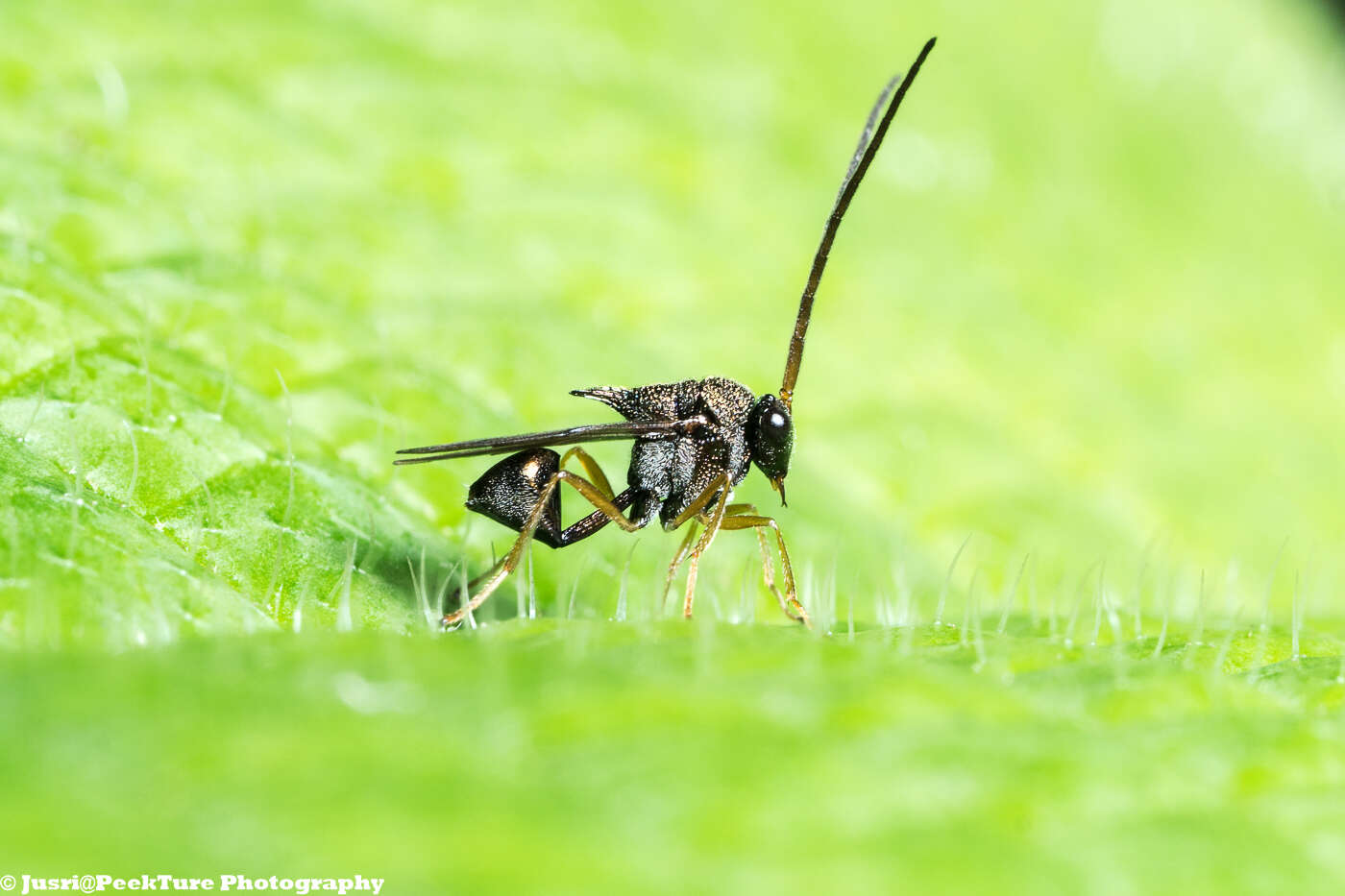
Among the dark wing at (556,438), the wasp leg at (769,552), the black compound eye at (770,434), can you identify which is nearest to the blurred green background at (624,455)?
the wasp leg at (769,552)

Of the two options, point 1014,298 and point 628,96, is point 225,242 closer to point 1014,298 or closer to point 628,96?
point 628,96

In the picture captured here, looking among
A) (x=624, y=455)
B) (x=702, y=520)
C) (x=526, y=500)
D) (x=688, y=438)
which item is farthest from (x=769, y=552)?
(x=624, y=455)

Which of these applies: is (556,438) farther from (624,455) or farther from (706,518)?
(624,455)

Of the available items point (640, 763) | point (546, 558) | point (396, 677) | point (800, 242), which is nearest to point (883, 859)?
point (640, 763)

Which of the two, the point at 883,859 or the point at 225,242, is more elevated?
the point at 225,242

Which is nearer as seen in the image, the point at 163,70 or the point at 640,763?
the point at 640,763

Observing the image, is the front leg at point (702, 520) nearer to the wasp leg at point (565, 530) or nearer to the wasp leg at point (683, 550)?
the wasp leg at point (683, 550)

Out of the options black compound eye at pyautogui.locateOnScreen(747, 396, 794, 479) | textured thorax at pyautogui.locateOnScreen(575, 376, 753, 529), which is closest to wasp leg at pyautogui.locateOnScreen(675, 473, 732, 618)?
textured thorax at pyautogui.locateOnScreen(575, 376, 753, 529)
